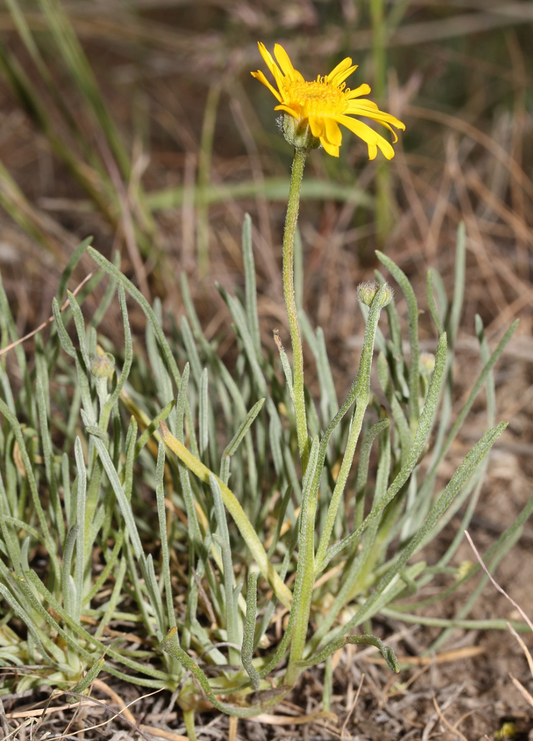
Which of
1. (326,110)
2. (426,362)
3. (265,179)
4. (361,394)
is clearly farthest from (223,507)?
(265,179)

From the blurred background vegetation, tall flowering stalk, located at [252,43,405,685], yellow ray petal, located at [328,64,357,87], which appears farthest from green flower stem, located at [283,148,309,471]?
the blurred background vegetation

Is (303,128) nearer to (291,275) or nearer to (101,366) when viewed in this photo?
(291,275)

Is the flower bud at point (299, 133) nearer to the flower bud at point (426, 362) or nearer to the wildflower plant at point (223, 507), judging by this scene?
the wildflower plant at point (223, 507)

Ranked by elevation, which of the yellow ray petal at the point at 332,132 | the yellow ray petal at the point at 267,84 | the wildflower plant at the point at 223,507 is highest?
the yellow ray petal at the point at 267,84

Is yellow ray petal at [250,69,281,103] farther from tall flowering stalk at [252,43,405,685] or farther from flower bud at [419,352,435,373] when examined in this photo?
flower bud at [419,352,435,373]

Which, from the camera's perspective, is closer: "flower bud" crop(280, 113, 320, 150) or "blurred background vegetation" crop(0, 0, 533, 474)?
"flower bud" crop(280, 113, 320, 150)

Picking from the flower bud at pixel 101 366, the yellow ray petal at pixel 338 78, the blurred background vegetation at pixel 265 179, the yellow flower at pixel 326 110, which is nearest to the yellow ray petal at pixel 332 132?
the yellow flower at pixel 326 110

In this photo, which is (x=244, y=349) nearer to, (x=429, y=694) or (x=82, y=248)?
(x=82, y=248)
